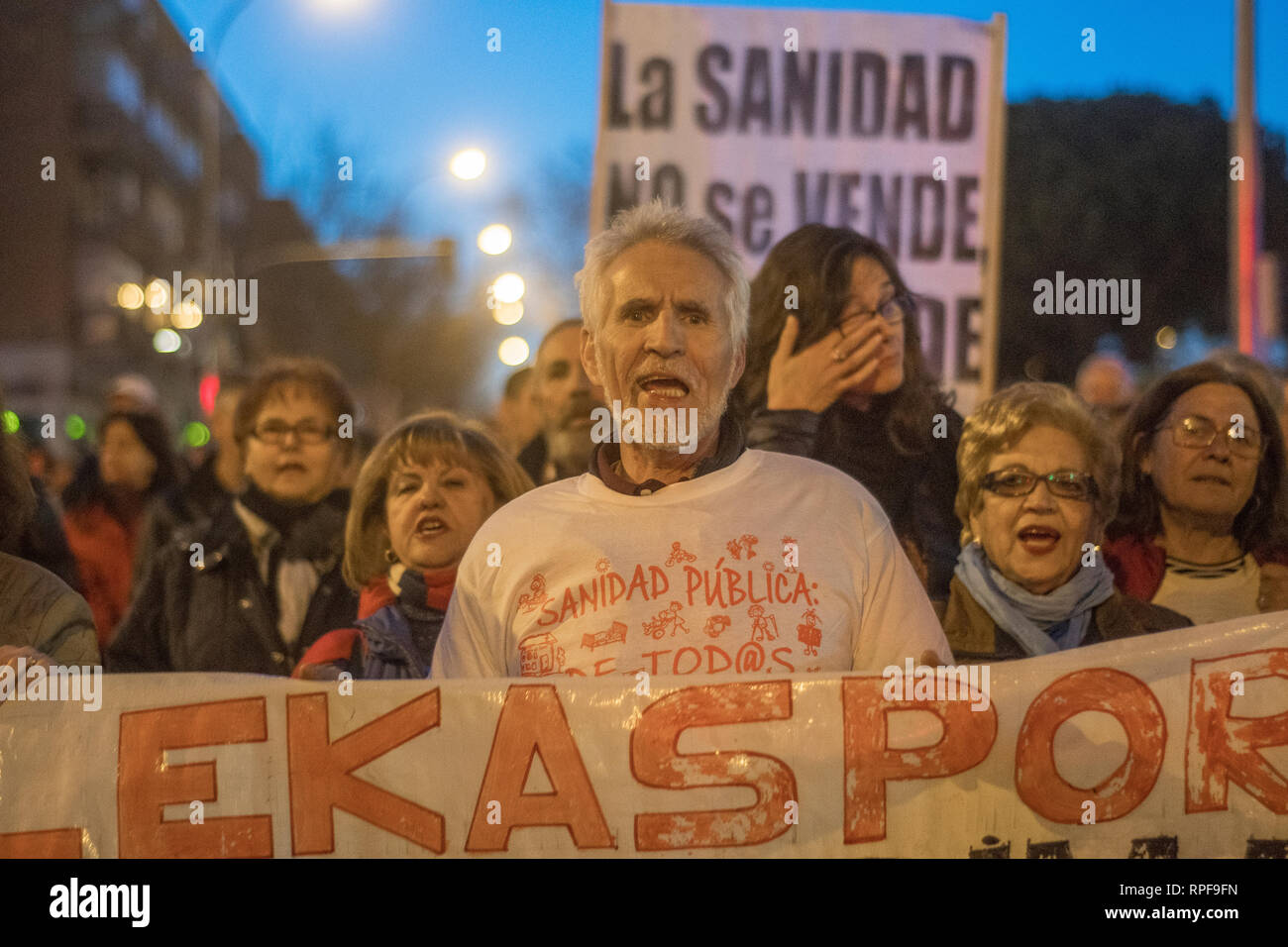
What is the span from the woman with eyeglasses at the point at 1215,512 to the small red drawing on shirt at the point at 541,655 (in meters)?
1.62

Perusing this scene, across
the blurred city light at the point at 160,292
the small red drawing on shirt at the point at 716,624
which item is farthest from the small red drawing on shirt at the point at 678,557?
the blurred city light at the point at 160,292

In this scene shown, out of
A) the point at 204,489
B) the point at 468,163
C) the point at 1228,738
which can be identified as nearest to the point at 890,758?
the point at 1228,738

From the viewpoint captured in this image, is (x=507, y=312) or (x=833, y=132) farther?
(x=507, y=312)

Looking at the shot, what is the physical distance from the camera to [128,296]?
36594mm

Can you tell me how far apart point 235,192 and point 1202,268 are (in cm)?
4052

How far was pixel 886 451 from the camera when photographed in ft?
12.9

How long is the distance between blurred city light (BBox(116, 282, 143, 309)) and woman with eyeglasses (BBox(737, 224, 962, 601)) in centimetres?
3427

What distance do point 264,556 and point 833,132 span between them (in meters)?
2.41

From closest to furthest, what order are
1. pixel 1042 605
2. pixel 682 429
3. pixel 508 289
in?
1. pixel 682 429
2. pixel 1042 605
3. pixel 508 289

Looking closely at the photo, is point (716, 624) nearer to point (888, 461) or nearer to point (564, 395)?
point (888, 461)

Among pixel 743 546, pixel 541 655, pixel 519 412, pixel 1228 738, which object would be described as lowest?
pixel 1228 738

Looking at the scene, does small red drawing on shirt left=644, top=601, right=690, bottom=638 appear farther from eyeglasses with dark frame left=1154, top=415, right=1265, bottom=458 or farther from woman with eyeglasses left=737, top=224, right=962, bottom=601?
eyeglasses with dark frame left=1154, top=415, right=1265, bottom=458

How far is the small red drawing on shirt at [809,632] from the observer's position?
2812 mm

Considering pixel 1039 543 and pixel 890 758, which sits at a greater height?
pixel 1039 543
